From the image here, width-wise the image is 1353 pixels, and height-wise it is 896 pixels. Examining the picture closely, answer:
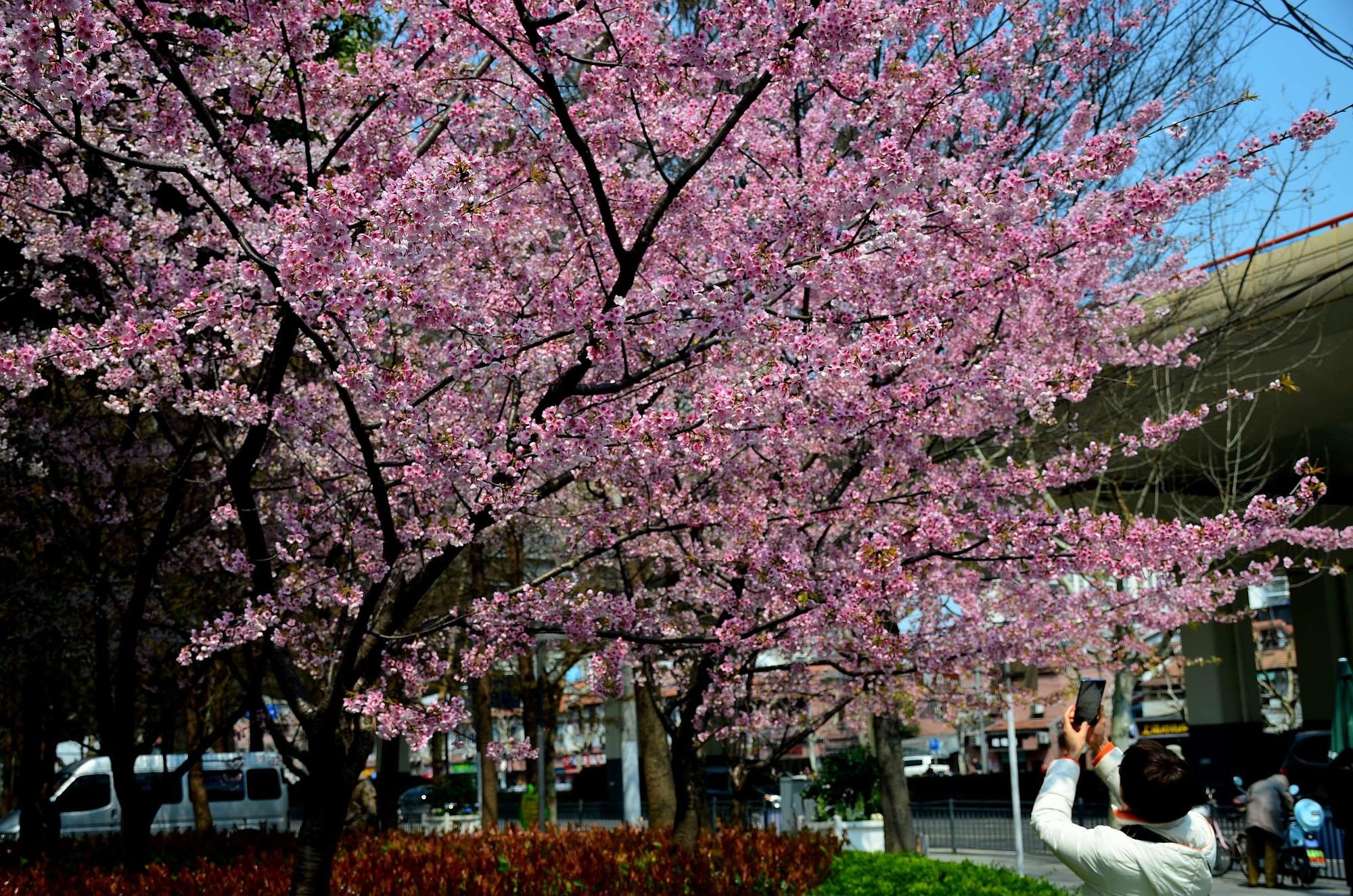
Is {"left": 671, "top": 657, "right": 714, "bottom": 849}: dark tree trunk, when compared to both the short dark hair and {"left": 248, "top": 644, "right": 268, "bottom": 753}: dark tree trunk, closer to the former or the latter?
{"left": 248, "top": 644, "right": 268, "bottom": 753}: dark tree trunk

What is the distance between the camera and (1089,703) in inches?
144

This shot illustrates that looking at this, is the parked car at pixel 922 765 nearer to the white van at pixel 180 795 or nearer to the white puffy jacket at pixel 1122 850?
the white van at pixel 180 795

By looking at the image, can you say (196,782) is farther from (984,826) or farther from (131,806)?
(984,826)

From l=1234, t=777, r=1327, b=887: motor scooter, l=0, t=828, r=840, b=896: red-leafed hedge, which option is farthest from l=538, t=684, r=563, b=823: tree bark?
l=1234, t=777, r=1327, b=887: motor scooter

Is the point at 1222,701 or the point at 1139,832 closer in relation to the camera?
the point at 1139,832

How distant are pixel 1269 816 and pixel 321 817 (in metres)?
14.8

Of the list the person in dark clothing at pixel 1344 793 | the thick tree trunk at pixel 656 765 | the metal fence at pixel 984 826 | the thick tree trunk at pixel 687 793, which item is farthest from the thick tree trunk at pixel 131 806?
the metal fence at pixel 984 826

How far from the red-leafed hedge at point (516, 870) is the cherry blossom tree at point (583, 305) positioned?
1.16 metres

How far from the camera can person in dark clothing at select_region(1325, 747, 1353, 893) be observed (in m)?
8.37

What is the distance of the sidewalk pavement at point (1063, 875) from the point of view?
16.7 m

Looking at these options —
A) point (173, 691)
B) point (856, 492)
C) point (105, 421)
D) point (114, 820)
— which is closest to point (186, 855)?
point (173, 691)

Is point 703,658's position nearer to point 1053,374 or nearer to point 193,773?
point 1053,374

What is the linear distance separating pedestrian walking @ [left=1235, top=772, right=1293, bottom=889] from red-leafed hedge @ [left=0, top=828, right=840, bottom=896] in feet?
28.0

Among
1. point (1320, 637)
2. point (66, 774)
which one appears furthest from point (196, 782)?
point (1320, 637)
